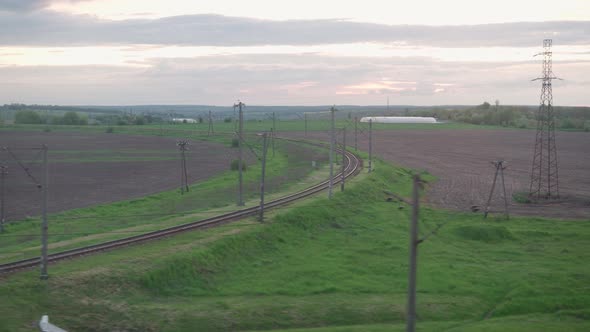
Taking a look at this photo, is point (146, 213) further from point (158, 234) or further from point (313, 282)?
point (313, 282)

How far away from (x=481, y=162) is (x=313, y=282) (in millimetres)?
51199

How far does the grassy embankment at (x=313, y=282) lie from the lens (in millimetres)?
19281

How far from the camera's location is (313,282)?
77.8 feet

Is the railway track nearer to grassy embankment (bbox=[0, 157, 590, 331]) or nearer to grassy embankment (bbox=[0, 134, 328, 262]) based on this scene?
grassy embankment (bbox=[0, 157, 590, 331])

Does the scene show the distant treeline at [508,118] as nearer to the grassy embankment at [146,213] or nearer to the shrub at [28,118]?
the grassy embankment at [146,213]

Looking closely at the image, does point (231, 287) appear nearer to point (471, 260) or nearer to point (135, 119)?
point (471, 260)

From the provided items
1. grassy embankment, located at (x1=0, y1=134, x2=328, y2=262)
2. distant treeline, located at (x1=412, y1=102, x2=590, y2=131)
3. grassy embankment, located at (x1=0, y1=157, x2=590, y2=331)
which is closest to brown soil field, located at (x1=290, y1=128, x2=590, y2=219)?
grassy embankment, located at (x1=0, y1=157, x2=590, y2=331)

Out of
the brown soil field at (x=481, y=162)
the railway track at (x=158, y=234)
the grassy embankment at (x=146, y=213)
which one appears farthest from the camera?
the brown soil field at (x=481, y=162)

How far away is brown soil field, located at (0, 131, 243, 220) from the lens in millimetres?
41250

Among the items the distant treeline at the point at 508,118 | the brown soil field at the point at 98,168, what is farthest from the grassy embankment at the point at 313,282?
the distant treeline at the point at 508,118

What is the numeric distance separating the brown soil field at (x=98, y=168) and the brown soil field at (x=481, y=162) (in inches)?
818

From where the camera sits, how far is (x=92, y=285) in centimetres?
2002

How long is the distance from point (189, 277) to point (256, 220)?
26.5 ft

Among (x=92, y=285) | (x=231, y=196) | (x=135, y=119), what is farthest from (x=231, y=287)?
(x=135, y=119)
